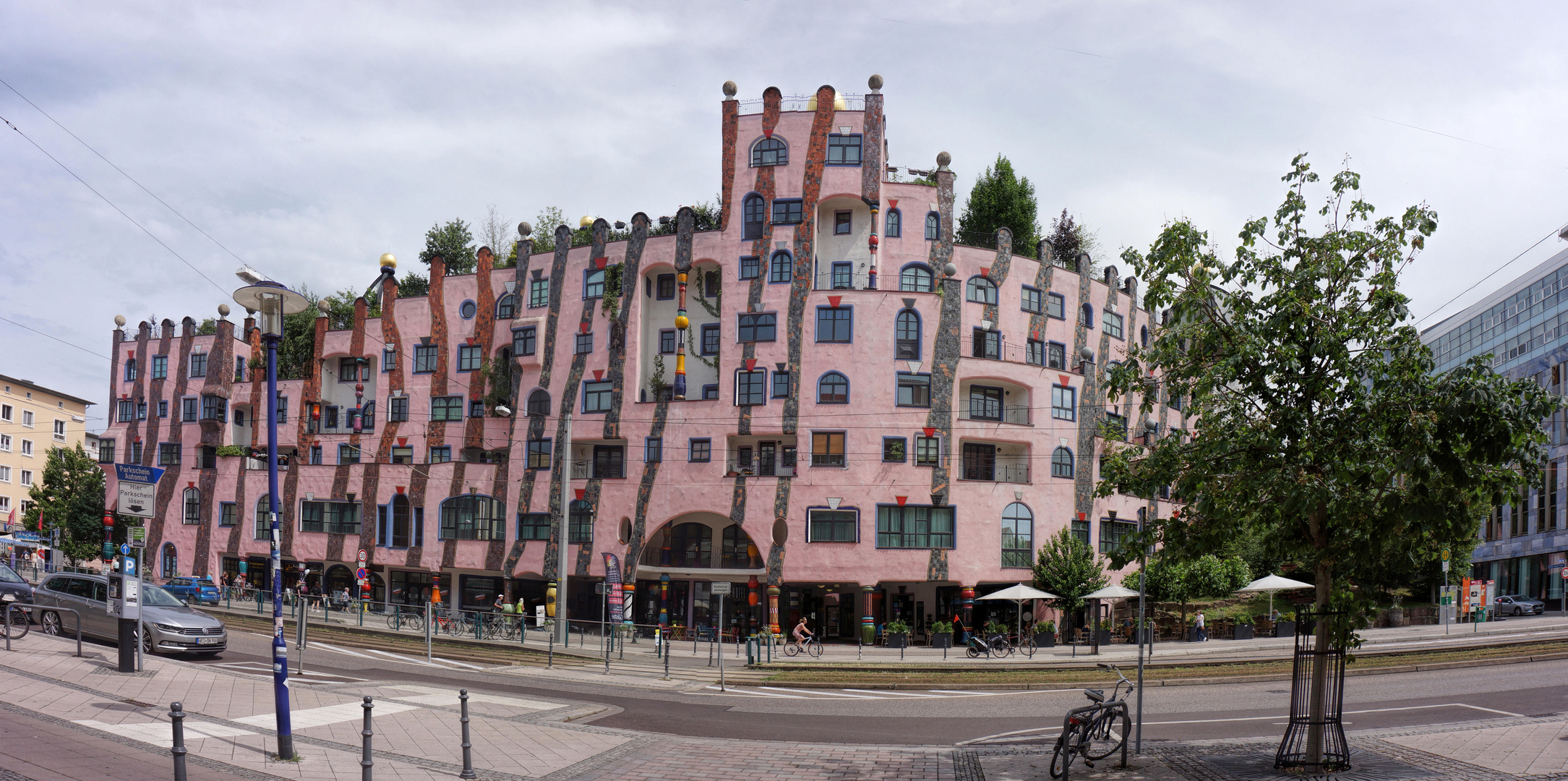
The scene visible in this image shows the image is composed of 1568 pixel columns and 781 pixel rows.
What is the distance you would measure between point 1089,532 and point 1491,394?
38.9 metres

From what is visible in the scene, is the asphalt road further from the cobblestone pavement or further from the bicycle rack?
the bicycle rack

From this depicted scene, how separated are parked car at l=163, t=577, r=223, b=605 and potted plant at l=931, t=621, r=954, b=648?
32955mm

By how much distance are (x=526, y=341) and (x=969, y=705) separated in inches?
1438

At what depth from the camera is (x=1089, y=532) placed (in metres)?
49.5

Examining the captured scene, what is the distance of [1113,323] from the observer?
5522 cm

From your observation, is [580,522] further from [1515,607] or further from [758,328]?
[1515,607]

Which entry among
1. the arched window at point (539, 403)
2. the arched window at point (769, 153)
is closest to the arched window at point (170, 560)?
the arched window at point (539, 403)

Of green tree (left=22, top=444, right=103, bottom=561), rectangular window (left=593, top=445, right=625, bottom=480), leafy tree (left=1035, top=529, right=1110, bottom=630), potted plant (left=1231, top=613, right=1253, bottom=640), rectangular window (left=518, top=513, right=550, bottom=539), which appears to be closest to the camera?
potted plant (left=1231, top=613, right=1253, bottom=640)

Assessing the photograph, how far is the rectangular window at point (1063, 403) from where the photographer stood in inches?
1934

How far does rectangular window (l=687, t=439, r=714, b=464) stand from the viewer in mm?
48219

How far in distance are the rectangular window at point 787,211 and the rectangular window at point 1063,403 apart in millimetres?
14580

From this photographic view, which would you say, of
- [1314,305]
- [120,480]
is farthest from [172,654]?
[1314,305]

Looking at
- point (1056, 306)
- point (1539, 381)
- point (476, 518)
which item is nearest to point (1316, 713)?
point (1056, 306)

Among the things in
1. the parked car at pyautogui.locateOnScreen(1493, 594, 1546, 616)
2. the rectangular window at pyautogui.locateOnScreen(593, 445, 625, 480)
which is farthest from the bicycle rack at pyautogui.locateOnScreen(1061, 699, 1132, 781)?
the parked car at pyautogui.locateOnScreen(1493, 594, 1546, 616)
